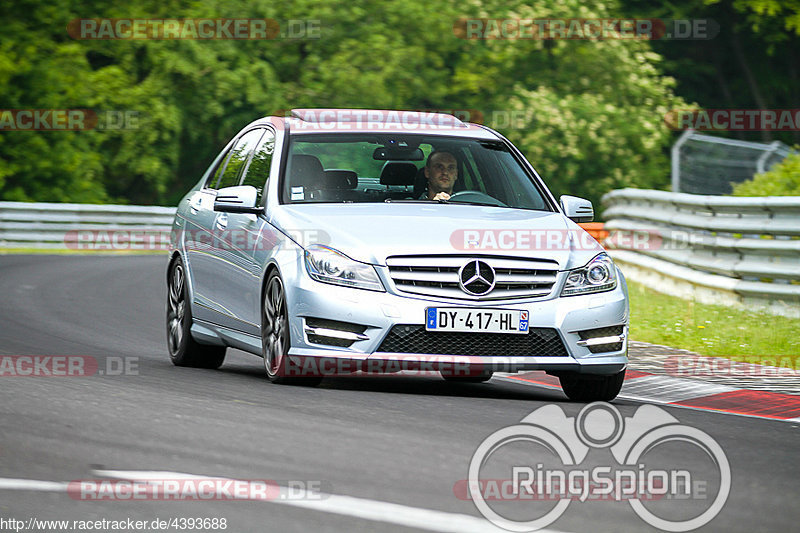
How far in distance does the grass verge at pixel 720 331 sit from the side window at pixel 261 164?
390 cm

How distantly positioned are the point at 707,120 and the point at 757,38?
3473 millimetres

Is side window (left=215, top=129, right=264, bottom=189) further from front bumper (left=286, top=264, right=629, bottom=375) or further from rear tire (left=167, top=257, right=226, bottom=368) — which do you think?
front bumper (left=286, top=264, right=629, bottom=375)

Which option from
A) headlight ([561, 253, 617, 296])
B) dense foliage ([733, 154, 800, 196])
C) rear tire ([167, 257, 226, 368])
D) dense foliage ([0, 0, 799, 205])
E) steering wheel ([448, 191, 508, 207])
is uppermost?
steering wheel ([448, 191, 508, 207])

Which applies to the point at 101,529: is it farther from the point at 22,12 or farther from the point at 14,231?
the point at 22,12

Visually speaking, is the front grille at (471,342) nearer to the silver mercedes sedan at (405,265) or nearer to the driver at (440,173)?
the silver mercedes sedan at (405,265)

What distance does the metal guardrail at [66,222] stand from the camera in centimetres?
3350

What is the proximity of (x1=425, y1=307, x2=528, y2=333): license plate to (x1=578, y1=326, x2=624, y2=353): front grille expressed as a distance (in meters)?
0.40

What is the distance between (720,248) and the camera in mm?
15844

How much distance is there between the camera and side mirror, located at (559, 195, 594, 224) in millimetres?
10125

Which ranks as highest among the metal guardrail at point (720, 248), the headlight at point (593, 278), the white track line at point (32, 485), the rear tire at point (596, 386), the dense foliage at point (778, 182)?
the white track line at point (32, 485)

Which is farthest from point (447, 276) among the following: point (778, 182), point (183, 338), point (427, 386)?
point (778, 182)

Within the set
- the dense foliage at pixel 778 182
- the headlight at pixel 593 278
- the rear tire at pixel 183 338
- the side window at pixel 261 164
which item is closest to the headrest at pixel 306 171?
the side window at pixel 261 164

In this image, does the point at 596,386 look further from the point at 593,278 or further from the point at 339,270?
the point at 339,270

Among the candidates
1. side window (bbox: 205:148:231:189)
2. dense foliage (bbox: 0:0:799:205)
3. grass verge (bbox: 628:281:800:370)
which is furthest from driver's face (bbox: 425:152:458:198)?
dense foliage (bbox: 0:0:799:205)
